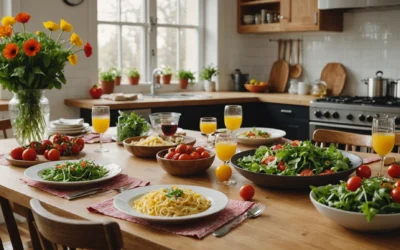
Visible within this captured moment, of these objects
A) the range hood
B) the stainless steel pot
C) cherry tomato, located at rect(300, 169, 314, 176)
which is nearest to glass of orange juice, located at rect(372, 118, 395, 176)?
cherry tomato, located at rect(300, 169, 314, 176)

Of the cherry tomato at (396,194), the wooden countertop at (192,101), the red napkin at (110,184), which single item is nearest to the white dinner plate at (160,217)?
the red napkin at (110,184)

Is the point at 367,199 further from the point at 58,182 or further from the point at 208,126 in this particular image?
the point at 208,126

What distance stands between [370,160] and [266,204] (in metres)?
0.85

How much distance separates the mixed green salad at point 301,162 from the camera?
6.25ft

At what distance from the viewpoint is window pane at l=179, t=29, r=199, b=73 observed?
19.5 ft

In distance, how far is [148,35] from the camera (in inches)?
219

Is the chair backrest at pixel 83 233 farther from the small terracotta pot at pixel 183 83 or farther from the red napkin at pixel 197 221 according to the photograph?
the small terracotta pot at pixel 183 83

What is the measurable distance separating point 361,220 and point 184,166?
0.82m

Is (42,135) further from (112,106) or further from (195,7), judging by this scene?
(195,7)

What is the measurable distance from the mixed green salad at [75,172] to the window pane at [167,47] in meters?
3.75

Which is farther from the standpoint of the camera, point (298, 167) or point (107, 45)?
point (107, 45)

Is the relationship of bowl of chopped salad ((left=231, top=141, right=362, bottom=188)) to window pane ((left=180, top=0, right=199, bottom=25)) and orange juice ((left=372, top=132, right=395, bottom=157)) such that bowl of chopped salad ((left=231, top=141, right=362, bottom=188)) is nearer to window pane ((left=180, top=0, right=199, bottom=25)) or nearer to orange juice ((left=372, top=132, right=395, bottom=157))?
Result: orange juice ((left=372, top=132, right=395, bottom=157))

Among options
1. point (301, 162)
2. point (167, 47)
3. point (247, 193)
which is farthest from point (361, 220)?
point (167, 47)

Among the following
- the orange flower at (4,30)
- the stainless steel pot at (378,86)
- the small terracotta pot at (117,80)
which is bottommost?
the stainless steel pot at (378,86)
